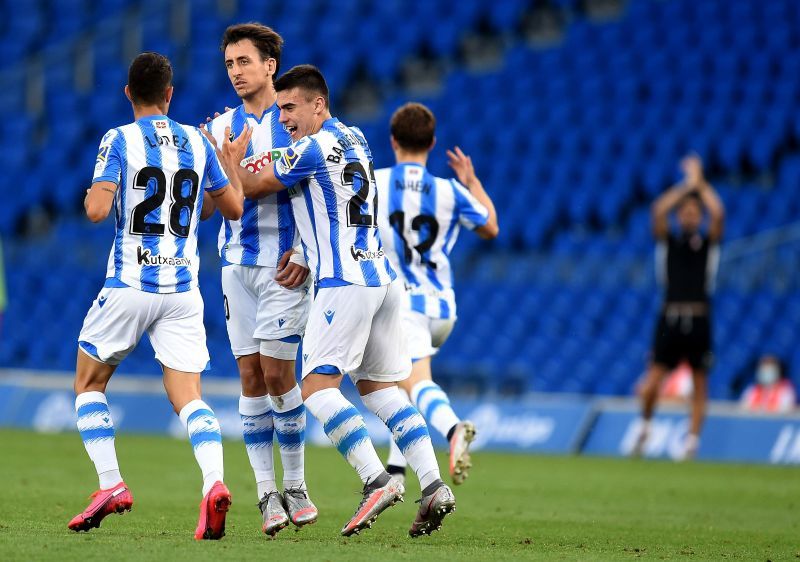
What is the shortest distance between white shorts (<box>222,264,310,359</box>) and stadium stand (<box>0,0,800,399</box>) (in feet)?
32.2

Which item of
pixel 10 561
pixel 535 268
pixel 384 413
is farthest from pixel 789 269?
pixel 10 561

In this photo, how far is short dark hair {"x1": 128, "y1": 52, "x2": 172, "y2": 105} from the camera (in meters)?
6.29

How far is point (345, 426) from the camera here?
21.1 feet

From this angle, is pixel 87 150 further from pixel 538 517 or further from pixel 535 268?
pixel 538 517

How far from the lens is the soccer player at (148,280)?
6230 millimetres

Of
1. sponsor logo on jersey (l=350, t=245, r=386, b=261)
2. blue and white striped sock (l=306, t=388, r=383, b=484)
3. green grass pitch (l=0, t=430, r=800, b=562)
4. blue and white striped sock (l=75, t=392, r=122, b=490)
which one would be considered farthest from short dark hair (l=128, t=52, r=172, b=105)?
green grass pitch (l=0, t=430, r=800, b=562)

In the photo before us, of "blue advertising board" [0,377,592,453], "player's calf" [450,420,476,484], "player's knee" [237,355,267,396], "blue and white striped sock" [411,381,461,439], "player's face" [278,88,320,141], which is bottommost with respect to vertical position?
"blue advertising board" [0,377,592,453]

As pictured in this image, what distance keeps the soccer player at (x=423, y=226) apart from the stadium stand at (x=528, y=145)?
7.83 meters

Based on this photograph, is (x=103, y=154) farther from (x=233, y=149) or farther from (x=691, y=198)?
(x=691, y=198)

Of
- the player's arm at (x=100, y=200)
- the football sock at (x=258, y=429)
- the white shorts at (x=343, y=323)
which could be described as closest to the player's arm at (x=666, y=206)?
the football sock at (x=258, y=429)

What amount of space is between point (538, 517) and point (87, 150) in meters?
15.8

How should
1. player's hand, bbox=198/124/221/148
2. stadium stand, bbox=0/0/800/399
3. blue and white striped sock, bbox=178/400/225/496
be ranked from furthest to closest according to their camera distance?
stadium stand, bbox=0/0/800/399 < player's hand, bbox=198/124/221/148 < blue and white striped sock, bbox=178/400/225/496

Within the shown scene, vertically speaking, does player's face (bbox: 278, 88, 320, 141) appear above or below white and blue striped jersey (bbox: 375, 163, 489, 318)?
above

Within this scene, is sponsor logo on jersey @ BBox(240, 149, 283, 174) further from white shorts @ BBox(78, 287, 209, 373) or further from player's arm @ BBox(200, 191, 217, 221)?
white shorts @ BBox(78, 287, 209, 373)
